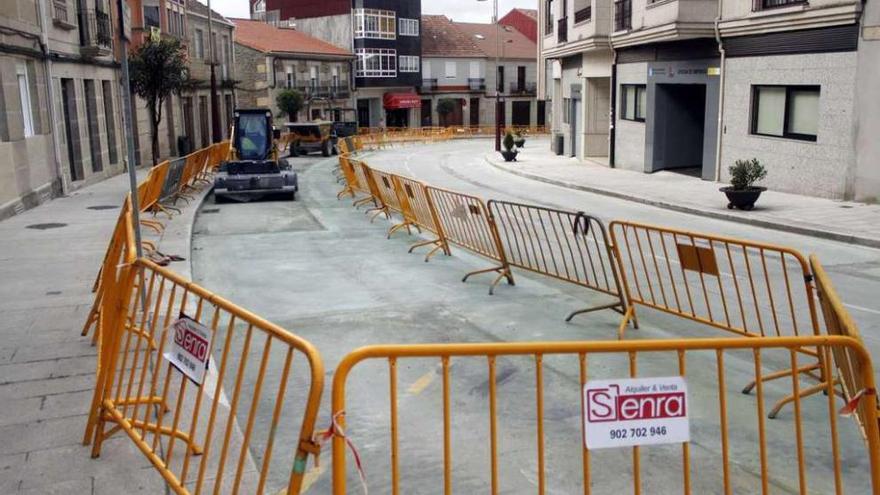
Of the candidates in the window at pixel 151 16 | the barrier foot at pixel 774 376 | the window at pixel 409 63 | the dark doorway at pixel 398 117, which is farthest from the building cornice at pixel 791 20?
the dark doorway at pixel 398 117

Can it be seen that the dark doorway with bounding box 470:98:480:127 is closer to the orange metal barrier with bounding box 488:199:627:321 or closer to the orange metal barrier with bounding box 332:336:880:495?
the orange metal barrier with bounding box 488:199:627:321

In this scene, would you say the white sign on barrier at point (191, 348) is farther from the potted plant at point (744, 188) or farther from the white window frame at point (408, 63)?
the white window frame at point (408, 63)

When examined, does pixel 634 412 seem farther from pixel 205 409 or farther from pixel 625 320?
pixel 625 320

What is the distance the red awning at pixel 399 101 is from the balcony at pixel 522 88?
446 inches

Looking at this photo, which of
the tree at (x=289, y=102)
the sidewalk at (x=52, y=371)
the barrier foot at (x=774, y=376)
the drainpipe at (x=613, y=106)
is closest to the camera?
the sidewalk at (x=52, y=371)

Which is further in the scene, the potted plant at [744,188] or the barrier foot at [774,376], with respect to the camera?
the potted plant at [744,188]

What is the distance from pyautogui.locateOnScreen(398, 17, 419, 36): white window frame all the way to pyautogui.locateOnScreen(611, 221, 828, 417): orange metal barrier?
59.5 meters

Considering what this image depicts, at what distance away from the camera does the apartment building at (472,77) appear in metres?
72.8

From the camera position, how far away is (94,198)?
20.8 metres

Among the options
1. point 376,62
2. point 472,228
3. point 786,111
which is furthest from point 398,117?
point 472,228

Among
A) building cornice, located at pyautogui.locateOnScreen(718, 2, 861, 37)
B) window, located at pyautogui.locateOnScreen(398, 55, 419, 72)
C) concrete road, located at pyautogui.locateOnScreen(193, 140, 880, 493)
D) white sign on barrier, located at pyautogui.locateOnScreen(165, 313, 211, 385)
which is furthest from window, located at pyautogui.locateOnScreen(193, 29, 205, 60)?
white sign on barrier, located at pyautogui.locateOnScreen(165, 313, 211, 385)

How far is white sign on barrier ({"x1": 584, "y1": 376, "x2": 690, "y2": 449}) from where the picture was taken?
3.58 m

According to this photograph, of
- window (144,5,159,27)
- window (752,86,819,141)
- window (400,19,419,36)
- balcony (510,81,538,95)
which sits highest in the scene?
window (400,19,419,36)

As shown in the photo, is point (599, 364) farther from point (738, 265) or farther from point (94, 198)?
point (94, 198)
